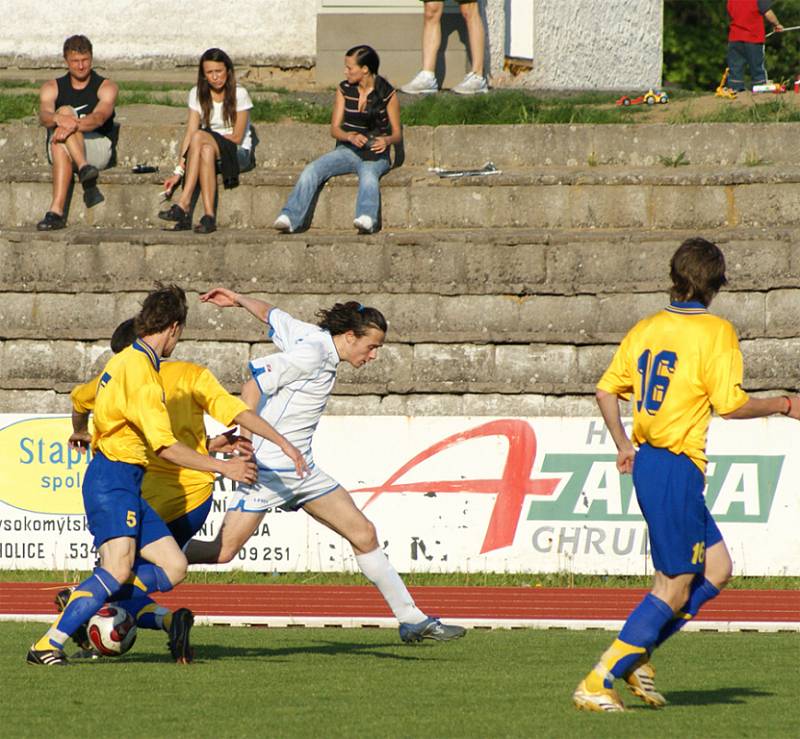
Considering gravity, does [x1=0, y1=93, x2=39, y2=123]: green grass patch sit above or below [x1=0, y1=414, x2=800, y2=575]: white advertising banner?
above

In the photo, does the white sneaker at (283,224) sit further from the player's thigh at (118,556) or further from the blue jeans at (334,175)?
the player's thigh at (118,556)

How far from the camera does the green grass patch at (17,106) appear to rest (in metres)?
18.9

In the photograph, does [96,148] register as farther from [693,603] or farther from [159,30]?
[693,603]

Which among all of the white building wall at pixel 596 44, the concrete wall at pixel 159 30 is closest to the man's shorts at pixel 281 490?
the concrete wall at pixel 159 30

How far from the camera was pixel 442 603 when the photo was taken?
12258 millimetres

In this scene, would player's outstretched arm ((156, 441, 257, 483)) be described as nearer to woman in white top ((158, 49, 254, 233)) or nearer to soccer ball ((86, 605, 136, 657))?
soccer ball ((86, 605, 136, 657))

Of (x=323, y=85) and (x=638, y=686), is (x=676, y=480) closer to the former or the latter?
(x=638, y=686)

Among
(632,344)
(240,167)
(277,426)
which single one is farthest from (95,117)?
(632,344)

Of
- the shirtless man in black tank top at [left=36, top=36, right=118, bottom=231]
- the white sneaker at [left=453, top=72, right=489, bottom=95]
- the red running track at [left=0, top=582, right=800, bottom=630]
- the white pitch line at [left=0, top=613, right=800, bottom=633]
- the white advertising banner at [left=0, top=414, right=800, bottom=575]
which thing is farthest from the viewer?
the white sneaker at [left=453, top=72, right=489, bottom=95]

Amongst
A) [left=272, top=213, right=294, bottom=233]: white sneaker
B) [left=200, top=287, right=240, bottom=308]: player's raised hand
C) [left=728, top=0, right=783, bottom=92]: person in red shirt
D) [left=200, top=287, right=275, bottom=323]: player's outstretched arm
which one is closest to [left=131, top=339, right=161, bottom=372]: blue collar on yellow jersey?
[left=200, top=287, right=275, bottom=323]: player's outstretched arm

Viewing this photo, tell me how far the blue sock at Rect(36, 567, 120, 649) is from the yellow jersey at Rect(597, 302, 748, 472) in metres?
2.77

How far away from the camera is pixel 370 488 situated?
13.5 m

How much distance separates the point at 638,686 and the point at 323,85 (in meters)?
Answer: 14.5

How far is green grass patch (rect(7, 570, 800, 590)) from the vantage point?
1325cm
